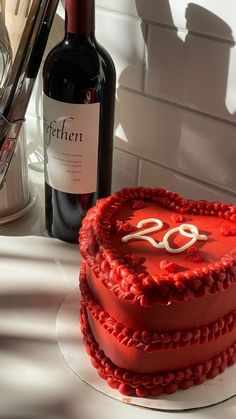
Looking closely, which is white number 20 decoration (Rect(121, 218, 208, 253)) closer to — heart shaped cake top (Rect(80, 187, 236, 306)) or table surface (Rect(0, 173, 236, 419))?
heart shaped cake top (Rect(80, 187, 236, 306))

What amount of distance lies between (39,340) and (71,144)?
20cm

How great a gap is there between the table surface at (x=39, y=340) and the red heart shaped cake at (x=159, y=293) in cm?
3

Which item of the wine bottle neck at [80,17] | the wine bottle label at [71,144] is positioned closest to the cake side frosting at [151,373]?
the wine bottle label at [71,144]

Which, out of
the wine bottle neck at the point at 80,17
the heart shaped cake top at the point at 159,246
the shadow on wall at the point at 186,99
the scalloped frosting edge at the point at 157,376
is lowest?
the scalloped frosting edge at the point at 157,376

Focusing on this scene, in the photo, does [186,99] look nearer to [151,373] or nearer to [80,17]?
[80,17]

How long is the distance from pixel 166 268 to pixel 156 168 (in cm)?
28

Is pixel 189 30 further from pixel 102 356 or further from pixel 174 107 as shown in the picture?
pixel 102 356

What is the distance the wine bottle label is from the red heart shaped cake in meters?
0.09

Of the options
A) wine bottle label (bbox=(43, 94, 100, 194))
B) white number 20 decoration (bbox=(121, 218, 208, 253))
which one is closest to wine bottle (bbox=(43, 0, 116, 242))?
wine bottle label (bbox=(43, 94, 100, 194))

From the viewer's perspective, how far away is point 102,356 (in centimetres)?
51

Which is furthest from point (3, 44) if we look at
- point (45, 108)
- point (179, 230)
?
point (179, 230)

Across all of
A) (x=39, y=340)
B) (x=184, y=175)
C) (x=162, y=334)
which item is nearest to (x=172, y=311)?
(x=162, y=334)

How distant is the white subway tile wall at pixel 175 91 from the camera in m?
0.60

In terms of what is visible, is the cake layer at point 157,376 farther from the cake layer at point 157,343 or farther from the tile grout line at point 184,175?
the tile grout line at point 184,175
